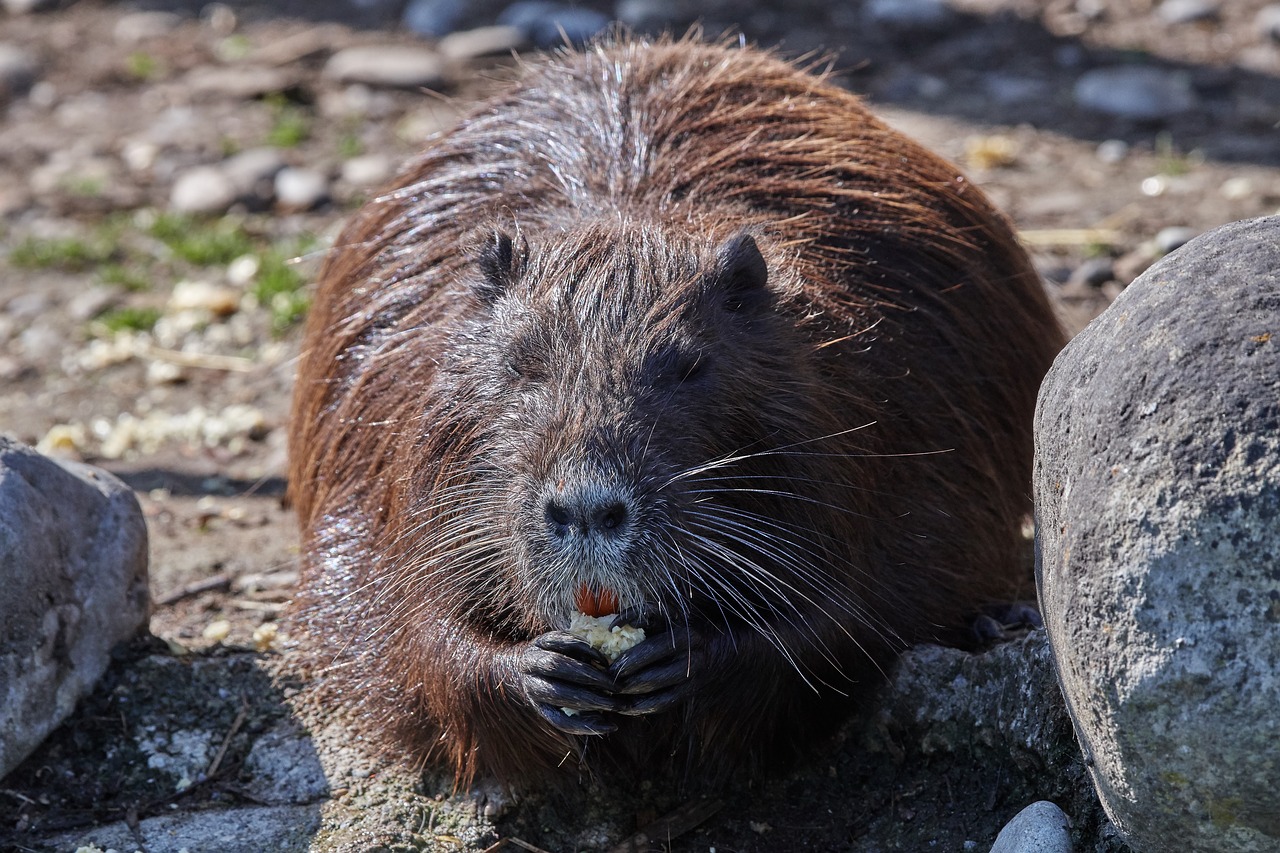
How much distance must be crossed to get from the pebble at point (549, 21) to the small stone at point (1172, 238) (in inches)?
146

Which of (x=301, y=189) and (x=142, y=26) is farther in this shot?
(x=142, y=26)

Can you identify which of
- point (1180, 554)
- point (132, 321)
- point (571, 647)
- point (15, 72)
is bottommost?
point (15, 72)

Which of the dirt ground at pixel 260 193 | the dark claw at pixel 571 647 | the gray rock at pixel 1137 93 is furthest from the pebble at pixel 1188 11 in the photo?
the dark claw at pixel 571 647

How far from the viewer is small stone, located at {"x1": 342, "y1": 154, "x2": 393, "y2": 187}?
8.06m

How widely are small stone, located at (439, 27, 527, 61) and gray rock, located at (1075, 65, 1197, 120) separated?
3.24 metres

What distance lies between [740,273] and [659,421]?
50 centimetres

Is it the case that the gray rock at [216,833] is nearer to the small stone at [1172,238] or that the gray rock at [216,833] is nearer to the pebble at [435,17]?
the small stone at [1172,238]

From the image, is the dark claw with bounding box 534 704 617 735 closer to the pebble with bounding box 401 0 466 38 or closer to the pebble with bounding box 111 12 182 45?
the pebble with bounding box 401 0 466 38

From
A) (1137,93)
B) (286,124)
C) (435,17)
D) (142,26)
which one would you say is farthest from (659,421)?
(142,26)

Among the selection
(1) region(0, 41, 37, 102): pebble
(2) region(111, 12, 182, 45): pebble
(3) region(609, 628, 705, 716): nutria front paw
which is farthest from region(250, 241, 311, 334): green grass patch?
(3) region(609, 628, 705, 716): nutria front paw

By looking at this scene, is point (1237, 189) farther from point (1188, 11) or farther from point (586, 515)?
point (586, 515)

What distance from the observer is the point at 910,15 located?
9.22 m

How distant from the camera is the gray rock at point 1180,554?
259cm

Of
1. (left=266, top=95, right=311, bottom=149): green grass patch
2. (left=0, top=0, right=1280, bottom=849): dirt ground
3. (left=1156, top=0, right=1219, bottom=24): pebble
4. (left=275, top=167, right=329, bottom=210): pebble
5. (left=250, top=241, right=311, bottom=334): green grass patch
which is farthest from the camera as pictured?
(left=1156, top=0, right=1219, bottom=24): pebble
